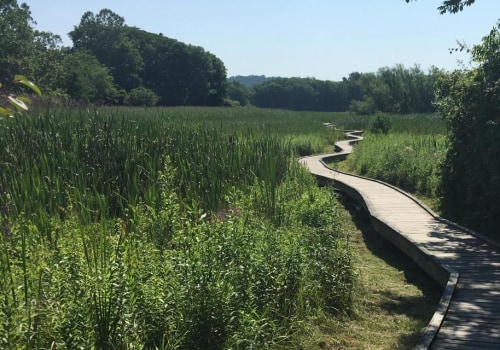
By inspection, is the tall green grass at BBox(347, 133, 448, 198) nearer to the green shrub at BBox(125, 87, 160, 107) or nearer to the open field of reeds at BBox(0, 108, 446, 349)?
the open field of reeds at BBox(0, 108, 446, 349)

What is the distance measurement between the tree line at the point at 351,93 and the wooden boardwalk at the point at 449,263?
5840cm

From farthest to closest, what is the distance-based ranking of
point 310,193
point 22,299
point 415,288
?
1. point 310,193
2. point 415,288
3. point 22,299

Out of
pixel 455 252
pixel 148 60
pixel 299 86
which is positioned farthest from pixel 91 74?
pixel 299 86

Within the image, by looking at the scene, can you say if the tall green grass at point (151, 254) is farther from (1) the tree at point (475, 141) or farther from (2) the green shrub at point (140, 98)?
(2) the green shrub at point (140, 98)

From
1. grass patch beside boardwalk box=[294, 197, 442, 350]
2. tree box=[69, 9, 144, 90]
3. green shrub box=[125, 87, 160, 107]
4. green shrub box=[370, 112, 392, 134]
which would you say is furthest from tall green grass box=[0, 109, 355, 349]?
tree box=[69, 9, 144, 90]

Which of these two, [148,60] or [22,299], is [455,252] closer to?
[22,299]

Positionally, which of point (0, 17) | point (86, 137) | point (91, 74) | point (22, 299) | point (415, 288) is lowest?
point (415, 288)

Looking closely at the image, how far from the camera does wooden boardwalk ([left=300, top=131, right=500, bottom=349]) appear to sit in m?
3.99

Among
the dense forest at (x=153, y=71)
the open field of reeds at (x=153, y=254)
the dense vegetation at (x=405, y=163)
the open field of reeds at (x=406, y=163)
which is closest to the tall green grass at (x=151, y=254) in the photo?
the open field of reeds at (x=153, y=254)

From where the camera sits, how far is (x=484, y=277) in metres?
5.34

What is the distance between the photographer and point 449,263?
227 inches

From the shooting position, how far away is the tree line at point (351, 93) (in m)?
66.8

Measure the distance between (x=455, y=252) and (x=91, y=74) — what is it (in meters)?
44.9

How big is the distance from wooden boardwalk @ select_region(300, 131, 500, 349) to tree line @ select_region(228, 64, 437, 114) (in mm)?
58403
